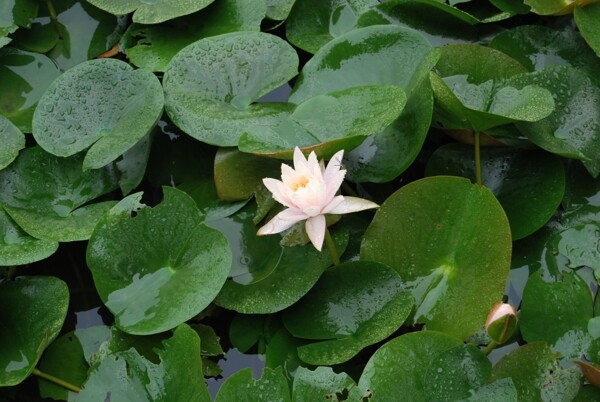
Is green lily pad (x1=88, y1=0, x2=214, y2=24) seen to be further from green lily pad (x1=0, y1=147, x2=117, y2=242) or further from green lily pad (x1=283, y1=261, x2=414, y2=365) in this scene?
green lily pad (x1=283, y1=261, x2=414, y2=365)

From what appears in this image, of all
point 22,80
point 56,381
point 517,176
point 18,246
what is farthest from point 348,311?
point 22,80

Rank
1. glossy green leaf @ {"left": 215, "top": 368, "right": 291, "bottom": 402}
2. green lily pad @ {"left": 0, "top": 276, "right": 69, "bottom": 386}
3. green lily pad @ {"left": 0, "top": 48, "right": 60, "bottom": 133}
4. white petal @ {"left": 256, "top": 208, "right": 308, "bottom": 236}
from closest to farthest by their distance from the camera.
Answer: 1. glossy green leaf @ {"left": 215, "top": 368, "right": 291, "bottom": 402}
2. white petal @ {"left": 256, "top": 208, "right": 308, "bottom": 236}
3. green lily pad @ {"left": 0, "top": 276, "right": 69, "bottom": 386}
4. green lily pad @ {"left": 0, "top": 48, "right": 60, "bottom": 133}

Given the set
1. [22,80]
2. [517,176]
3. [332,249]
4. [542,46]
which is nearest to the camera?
[332,249]

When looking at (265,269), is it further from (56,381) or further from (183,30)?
(183,30)

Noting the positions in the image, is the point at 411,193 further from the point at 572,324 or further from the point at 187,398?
the point at 187,398

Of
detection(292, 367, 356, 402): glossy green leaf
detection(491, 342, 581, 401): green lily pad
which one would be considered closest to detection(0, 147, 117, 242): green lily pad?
detection(292, 367, 356, 402): glossy green leaf
